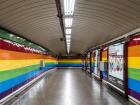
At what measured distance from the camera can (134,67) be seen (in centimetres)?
877

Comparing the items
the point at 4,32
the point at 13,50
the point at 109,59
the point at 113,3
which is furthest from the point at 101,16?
the point at 109,59

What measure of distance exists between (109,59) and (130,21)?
625cm

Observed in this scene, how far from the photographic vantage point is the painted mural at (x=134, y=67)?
27.2ft

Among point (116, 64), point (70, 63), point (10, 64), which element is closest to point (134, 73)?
point (116, 64)

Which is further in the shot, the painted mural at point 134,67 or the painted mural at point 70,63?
the painted mural at point 70,63

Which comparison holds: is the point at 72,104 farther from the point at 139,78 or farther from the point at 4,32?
the point at 4,32

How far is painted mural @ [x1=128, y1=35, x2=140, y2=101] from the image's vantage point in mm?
8297

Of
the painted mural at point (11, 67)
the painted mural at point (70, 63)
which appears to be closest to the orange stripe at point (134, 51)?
the painted mural at point (11, 67)

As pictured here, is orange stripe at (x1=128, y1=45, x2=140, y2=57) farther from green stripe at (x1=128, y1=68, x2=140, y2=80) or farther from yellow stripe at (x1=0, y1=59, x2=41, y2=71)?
yellow stripe at (x1=0, y1=59, x2=41, y2=71)

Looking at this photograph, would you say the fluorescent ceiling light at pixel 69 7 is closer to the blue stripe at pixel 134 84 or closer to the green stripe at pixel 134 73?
the green stripe at pixel 134 73

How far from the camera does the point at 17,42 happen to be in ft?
35.6

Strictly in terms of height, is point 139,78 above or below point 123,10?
below

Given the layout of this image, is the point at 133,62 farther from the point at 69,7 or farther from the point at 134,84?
the point at 69,7

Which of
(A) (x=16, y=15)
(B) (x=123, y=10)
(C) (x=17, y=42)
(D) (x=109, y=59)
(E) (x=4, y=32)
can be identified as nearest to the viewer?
(B) (x=123, y=10)
